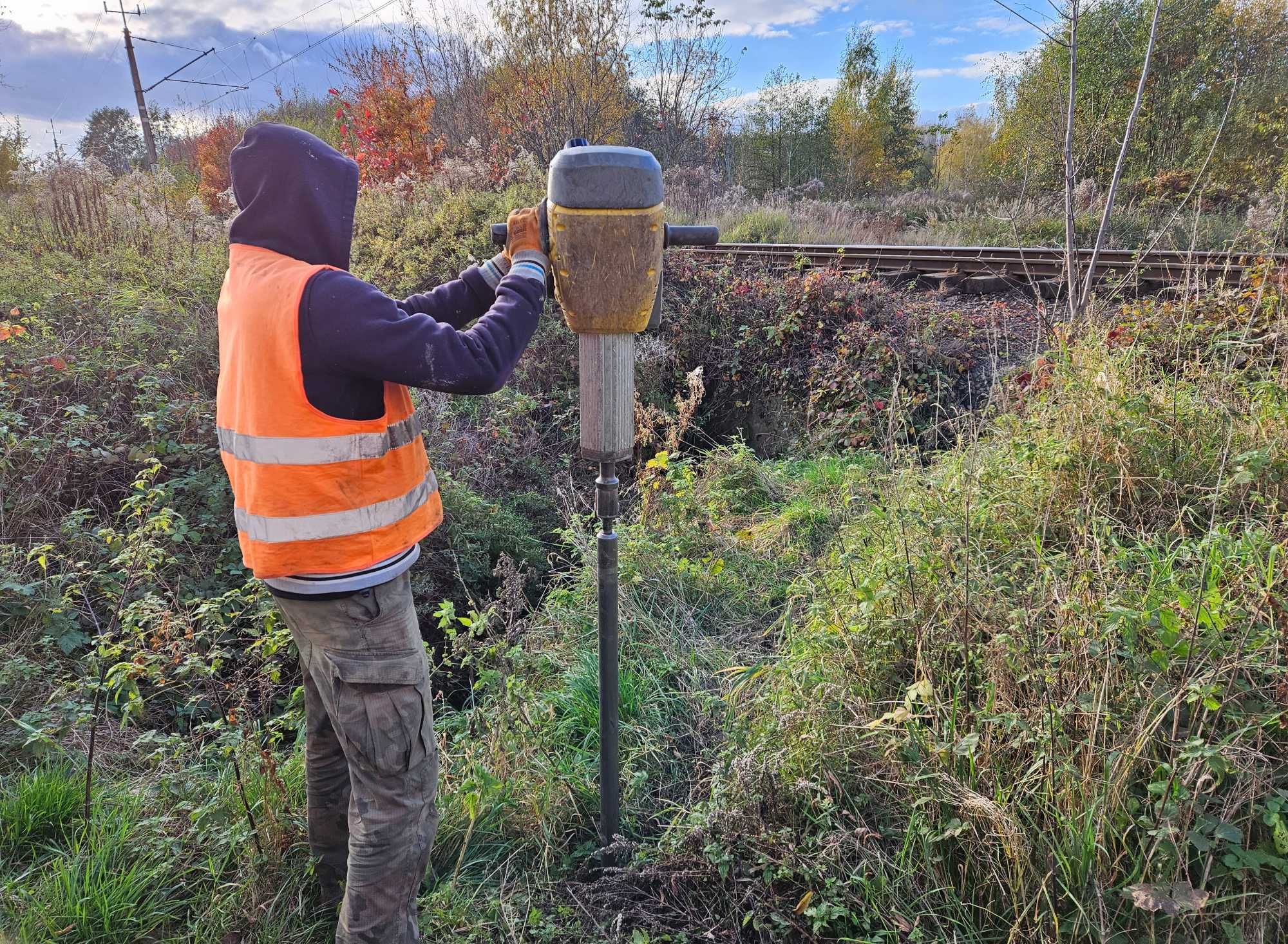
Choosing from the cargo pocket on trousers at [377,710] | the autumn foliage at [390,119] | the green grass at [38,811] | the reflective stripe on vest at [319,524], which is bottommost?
the green grass at [38,811]

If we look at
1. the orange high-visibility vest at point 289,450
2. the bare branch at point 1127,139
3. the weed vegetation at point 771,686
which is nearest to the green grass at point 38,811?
the weed vegetation at point 771,686

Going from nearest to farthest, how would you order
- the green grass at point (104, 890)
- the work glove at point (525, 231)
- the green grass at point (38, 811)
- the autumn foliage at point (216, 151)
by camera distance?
1. the work glove at point (525, 231)
2. the green grass at point (104, 890)
3. the green grass at point (38, 811)
4. the autumn foliage at point (216, 151)

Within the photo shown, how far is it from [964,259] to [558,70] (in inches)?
282

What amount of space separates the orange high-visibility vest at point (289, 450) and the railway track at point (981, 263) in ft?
15.4

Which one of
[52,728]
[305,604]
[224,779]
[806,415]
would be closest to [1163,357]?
[806,415]

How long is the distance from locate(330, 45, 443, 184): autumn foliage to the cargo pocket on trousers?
11.7m

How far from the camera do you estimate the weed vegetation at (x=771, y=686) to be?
172 cm

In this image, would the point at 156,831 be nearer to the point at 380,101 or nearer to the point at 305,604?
the point at 305,604

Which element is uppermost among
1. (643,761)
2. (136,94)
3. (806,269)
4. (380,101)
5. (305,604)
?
(136,94)

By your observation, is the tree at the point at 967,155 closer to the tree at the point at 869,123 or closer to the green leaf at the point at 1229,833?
the tree at the point at 869,123

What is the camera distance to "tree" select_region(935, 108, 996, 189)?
66.2 ft

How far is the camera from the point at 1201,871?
1634 millimetres

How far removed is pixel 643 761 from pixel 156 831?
1.49 meters

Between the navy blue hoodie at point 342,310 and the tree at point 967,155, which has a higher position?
the tree at point 967,155
